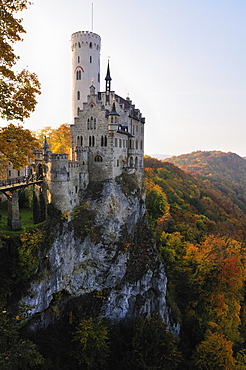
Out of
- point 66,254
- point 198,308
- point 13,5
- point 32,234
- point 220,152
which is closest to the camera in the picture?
point 13,5

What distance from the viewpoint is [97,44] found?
36781mm

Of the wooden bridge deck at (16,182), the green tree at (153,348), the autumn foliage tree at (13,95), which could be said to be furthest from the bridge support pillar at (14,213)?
the green tree at (153,348)

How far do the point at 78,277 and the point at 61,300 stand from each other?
3.09 meters

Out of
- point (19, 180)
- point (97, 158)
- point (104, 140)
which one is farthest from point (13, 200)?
point (104, 140)

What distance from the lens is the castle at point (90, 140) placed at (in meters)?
27.2

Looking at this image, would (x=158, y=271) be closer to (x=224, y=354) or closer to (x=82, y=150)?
(x=224, y=354)

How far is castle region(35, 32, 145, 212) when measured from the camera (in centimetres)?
2717

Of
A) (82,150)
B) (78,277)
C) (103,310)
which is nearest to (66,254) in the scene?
(78,277)

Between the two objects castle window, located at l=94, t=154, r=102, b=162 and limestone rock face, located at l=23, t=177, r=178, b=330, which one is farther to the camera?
castle window, located at l=94, t=154, r=102, b=162

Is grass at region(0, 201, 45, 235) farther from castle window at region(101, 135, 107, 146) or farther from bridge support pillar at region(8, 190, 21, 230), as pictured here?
castle window at region(101, 135, 107, 146)

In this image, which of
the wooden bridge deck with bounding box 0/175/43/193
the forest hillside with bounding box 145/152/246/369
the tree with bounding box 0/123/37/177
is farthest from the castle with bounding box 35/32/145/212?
the forest hillside with bounding box 145/152/246/369

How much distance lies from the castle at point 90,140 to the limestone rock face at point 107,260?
2110mm

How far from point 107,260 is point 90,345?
8704 mm

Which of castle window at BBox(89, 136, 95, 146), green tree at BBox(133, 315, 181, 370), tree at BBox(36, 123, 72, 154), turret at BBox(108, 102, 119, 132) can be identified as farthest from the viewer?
tree at BBox(36, 123, 72, 154)
